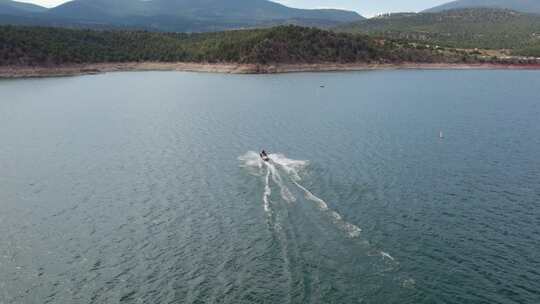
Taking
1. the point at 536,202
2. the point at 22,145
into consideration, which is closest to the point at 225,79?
the point at 22,145

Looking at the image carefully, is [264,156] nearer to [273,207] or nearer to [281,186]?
[281,186]

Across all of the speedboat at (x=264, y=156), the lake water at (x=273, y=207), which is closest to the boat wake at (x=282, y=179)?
the lake water at (x=273, y=207)

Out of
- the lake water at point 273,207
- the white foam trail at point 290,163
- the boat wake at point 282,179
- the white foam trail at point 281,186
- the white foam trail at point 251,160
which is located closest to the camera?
the lake water at point 273,207

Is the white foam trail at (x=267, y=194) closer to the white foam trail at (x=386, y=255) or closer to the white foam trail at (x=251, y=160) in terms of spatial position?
the white foam trail at (x=251, y=160)

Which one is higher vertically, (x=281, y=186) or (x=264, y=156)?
(x=264, y=156)

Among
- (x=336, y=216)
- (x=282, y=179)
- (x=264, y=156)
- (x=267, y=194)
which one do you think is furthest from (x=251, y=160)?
(x=336, y=216)

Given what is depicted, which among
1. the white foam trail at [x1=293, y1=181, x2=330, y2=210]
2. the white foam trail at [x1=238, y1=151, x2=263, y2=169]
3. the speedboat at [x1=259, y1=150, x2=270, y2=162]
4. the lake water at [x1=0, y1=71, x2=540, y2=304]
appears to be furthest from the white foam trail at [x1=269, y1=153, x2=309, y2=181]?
the white foam trail at [x1=293, y1=181, x2=330, y2=210]

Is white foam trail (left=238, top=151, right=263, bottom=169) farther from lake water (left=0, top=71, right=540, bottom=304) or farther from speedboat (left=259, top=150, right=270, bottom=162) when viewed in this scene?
speedboat (left=259, top=150, right=270, bottom=162)

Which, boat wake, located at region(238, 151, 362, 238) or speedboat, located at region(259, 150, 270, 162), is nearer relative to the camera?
boat wake, located at region(238, 151, 362, 238)
